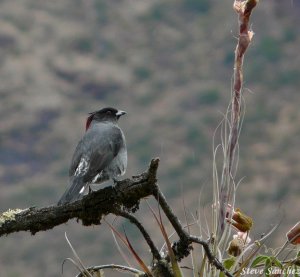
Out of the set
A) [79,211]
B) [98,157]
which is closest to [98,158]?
[98,157]

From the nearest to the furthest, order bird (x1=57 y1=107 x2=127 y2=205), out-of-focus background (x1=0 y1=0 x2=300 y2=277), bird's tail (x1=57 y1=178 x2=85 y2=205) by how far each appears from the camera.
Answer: bird's tail (x1=57 y1=178 x2=85 y2=205) → bird (x1=57 y1=107 x2=127 y2=205) → out-of-focus background (x1=0 y1=0 x2=300 y2=277)

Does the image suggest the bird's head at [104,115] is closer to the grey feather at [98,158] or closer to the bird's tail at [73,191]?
the grey feather at [98,158]

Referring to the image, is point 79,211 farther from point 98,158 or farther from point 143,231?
point 98,158

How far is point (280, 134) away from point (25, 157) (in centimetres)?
1416

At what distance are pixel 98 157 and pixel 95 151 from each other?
6cm

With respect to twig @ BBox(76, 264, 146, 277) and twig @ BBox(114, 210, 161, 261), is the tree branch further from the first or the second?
twig @ BBox(76, 264, 146, 277)

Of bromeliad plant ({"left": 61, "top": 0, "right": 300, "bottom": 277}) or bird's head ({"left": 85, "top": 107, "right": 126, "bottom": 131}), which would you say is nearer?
bromeliad plant ({"left": 61, "top": 0, "right": 300, "bottom": 277})

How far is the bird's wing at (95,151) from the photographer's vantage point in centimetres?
467

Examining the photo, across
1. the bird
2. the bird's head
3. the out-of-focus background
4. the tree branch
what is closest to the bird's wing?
the bird

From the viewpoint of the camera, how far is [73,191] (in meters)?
3.96

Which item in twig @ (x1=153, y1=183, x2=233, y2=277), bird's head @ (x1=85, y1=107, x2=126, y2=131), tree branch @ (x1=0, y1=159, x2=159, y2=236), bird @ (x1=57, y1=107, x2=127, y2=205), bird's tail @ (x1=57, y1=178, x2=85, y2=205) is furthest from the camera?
bird's head @ (x1=85, y1=107, x2=126, y2=131)

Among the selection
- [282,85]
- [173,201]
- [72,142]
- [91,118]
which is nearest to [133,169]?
[173,201]

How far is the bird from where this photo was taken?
4.61 metres

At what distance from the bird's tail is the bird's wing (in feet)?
0.47
